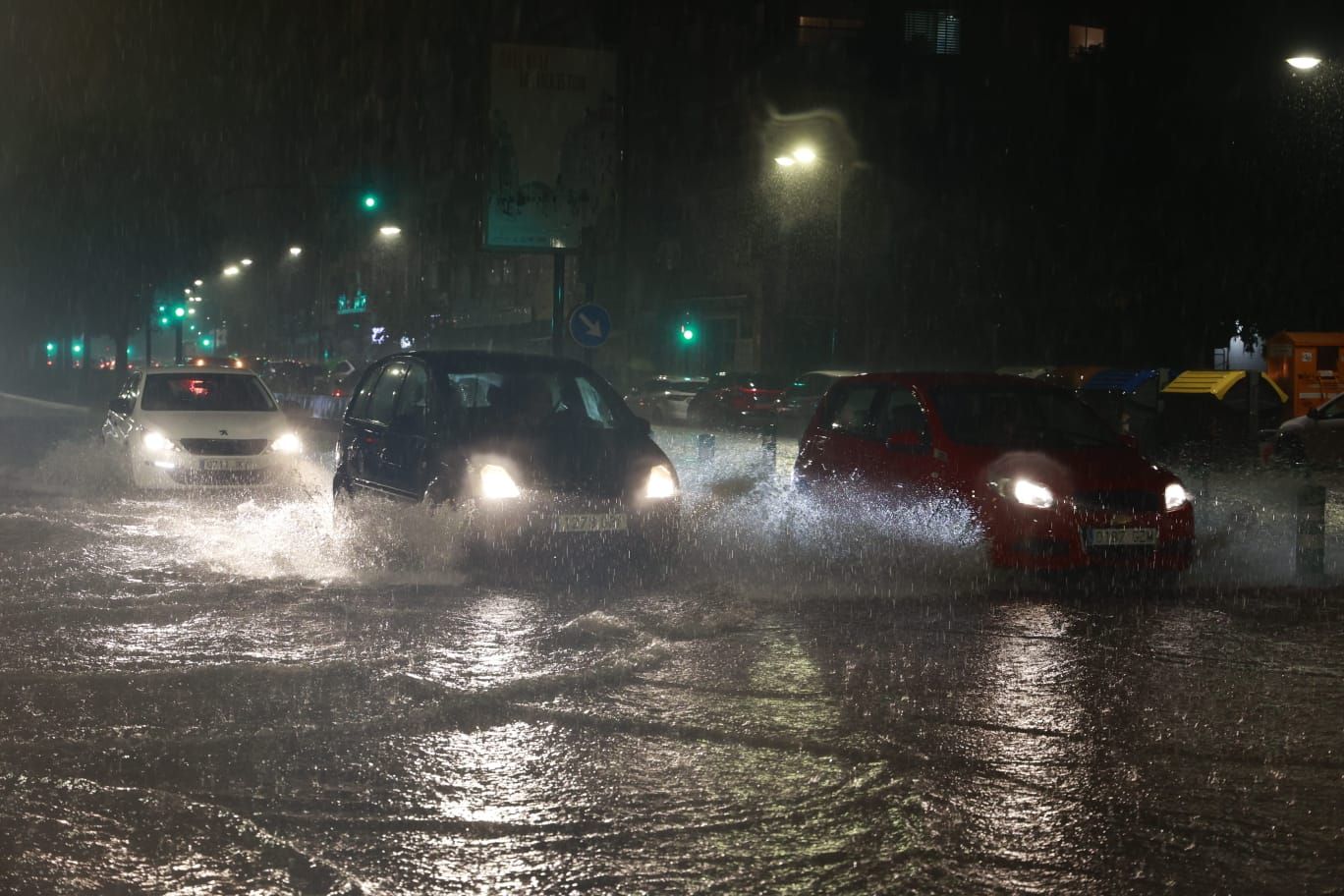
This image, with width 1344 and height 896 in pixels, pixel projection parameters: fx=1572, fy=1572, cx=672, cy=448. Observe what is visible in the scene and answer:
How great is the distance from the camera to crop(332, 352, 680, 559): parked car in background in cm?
1049

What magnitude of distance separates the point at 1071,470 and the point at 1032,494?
367mm

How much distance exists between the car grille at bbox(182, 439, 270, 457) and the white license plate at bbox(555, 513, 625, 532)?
728 centimetres

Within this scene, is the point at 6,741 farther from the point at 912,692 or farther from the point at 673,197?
the point at 673,197

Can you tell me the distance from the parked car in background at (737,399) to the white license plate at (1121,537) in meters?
26.8

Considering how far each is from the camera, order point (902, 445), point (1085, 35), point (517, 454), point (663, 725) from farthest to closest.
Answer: point (1085, 35) → point (902, 445) → point (517, 454) → point (663, 725)

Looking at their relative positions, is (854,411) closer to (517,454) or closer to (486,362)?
(486,362)

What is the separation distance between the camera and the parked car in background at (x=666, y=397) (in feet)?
139

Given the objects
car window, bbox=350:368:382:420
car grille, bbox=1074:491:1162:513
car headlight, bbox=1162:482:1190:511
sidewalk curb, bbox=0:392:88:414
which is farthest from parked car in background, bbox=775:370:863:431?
car grille, bbox=1074:491:1162:513

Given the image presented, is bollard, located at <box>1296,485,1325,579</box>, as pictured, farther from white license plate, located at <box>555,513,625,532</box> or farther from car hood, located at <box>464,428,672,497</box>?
white license plate, located at <box>555,513,625,532</box>

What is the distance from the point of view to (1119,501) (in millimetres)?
10344

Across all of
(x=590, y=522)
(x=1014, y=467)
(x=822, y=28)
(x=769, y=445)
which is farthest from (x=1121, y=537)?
(x=822, y=28)

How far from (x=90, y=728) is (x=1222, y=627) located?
6091 millimetres

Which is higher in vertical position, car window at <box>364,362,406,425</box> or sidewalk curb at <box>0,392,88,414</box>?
sidewalk curb at <box>0,392,88,414</box>

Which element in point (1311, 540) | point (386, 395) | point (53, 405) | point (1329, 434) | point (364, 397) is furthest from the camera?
point (53, 405)
